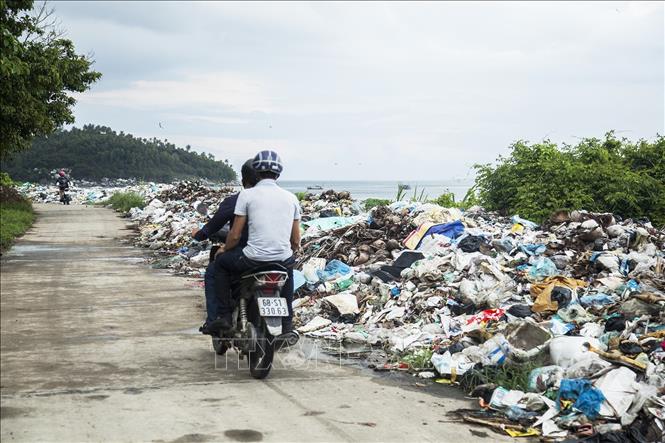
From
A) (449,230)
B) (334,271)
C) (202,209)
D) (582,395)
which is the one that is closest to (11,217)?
(202,209)

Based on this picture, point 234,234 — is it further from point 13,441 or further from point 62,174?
point 62,174

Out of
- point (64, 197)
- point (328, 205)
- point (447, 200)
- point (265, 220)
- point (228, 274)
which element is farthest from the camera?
point (64, 197)

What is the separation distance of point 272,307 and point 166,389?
1.09 m

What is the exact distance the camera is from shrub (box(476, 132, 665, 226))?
15.7 meters

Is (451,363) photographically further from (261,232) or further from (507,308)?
(261,232)

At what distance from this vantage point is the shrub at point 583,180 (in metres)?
15.7

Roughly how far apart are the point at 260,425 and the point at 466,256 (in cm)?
602

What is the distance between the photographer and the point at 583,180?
52.1 feet

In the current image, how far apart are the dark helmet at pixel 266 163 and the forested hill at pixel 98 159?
64917mm

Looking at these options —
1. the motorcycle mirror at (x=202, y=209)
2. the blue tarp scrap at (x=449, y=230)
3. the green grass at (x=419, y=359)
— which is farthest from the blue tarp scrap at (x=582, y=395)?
the motorcycle mirror at (x=202, y=209)

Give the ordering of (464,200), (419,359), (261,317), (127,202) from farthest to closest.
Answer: (127,202), (464,200), (419,359), (261,317)

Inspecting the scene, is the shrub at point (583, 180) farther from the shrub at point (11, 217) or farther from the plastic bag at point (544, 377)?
the shrub at point (11, 217)

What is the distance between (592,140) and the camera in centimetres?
1770

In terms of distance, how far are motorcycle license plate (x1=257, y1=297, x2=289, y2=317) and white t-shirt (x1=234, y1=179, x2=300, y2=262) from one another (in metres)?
0.36
